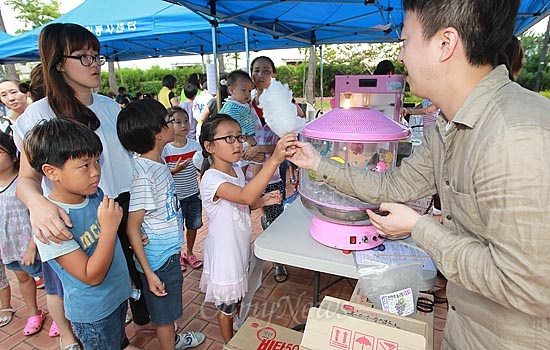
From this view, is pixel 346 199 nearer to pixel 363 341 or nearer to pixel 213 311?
pixel 363 341

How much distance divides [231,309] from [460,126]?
156 centimetres

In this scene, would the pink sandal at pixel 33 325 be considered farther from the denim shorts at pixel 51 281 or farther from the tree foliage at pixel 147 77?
the tree foliage at pixel 147 77

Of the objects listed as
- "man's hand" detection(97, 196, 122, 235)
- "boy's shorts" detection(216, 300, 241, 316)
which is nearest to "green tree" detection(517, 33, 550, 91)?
"boy's shorts" detection(216, 300, 241, 316)

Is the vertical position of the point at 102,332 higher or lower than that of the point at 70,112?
lower

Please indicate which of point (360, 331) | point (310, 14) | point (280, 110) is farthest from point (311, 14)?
point (360, 331)

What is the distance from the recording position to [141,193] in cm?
167

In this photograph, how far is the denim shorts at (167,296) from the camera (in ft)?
5.90

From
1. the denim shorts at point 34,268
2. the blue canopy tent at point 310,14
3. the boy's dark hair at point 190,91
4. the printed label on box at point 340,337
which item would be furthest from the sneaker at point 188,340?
the boy's dark hair at point 190,91

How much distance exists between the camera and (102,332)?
4.91 ft

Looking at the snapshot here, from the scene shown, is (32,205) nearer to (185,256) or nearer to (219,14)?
(185,256)

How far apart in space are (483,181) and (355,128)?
2.48ft

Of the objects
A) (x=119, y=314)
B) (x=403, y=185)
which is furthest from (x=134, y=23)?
(x=403, y=185)

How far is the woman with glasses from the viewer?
1369mm

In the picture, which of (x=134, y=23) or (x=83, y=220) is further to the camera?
(x=134, y=23)
